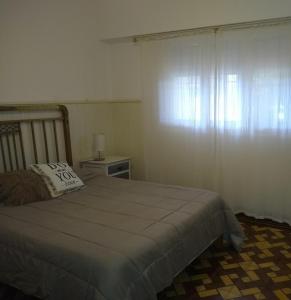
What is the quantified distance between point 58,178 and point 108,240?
3.65 feet

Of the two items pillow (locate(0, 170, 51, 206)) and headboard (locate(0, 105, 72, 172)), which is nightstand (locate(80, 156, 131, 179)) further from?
pillow (locate(0, 170, 51, 206))

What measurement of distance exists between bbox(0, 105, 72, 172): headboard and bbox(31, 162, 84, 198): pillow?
290mm

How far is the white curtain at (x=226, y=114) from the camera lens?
2.96 metres

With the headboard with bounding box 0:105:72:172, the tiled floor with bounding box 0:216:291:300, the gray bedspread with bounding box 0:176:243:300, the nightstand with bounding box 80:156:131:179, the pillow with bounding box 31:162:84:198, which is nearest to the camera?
the gray bedspread with bounding box 0:176:243:300

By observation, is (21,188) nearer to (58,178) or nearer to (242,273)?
(58,178)

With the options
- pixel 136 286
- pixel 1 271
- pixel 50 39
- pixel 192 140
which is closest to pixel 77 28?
pixel 50 39

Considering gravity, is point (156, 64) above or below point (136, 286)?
above

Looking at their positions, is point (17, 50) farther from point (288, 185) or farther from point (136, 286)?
point (288, 185)

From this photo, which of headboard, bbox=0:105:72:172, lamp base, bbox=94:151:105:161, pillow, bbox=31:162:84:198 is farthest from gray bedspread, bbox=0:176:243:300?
lamp base, bbox=94:151:105:161

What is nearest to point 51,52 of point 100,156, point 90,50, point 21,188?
point 90,50

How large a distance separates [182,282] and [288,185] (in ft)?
5.06

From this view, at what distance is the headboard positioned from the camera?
2.74m

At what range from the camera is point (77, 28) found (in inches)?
135

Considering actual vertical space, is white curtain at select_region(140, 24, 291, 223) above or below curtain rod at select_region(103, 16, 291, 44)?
below
